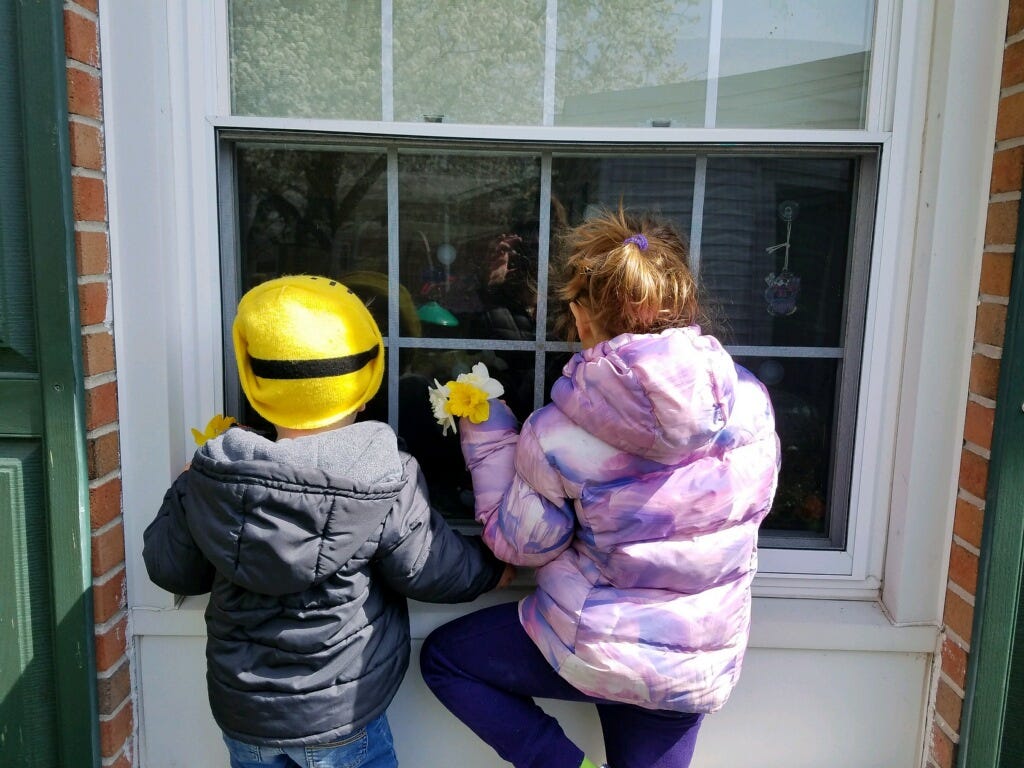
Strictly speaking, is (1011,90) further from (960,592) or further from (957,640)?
(957,640)

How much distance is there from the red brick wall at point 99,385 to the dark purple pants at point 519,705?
75cm

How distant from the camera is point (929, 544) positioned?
75.2 inches

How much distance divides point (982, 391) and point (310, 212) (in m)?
1.60

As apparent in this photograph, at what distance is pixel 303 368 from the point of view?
4.91ft

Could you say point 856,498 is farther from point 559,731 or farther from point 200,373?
point 200,373

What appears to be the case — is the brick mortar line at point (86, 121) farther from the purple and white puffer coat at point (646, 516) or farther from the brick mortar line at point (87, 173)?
the purple and white puffer coat at point (646, 516)

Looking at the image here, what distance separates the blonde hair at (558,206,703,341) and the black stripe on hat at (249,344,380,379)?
0.47 meters

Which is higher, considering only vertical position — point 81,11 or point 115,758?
point 81,11

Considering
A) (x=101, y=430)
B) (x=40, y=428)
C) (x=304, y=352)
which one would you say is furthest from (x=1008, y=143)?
(x=40, y=428)

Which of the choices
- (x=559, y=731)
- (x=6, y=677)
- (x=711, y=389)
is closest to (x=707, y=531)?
(x=711, y=389)

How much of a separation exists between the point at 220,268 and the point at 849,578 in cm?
172

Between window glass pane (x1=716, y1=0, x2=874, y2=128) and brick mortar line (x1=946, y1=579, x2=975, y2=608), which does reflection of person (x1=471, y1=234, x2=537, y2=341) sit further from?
brick mortar line (x1=946, y1=579, x2=975, y2=608)

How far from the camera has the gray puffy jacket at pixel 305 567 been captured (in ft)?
4.67

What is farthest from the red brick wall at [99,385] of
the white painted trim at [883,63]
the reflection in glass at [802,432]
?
the white painted trim at [883,63]
